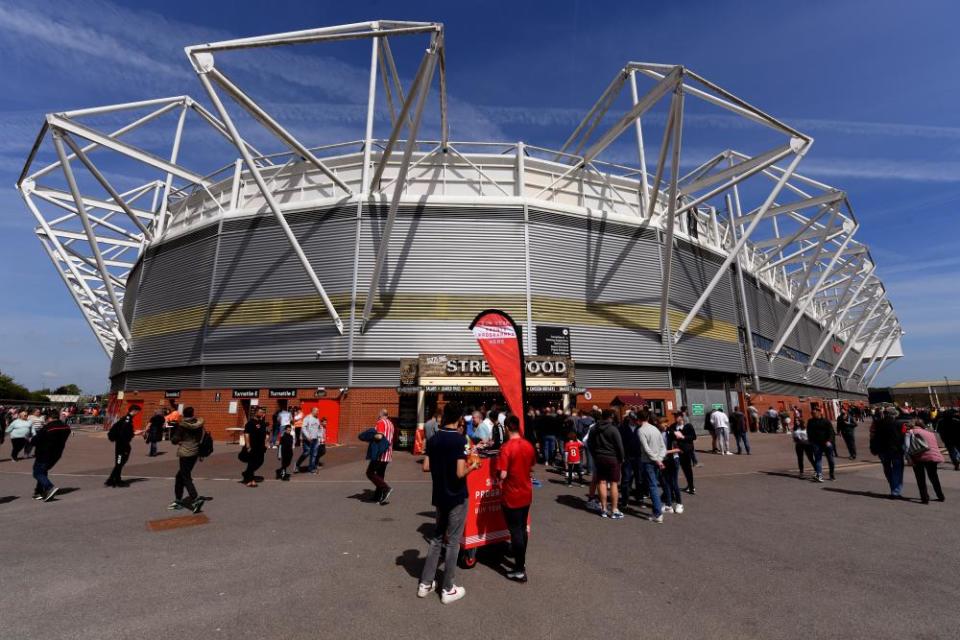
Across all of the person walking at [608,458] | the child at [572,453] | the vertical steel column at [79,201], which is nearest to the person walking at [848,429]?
the child at [572,453]

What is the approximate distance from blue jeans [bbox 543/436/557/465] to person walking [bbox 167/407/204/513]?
8852mm

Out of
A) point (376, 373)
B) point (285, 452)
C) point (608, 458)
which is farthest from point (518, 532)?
point (376, 373)

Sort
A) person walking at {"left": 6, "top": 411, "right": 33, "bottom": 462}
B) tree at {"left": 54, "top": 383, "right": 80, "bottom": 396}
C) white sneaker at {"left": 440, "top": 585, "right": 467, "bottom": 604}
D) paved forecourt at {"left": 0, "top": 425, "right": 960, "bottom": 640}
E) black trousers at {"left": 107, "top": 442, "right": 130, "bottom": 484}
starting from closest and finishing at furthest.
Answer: paved forecourt at {"left": 0, "top": 425, "right": 960, "bottom": 640}, white sneaker at {"left": 440, "top": 585, "right": 467, "bottom": 604}, black trousers at {"left": 107, "top": 442, "right": 130, "bottom": 484}, person walking at {"left": 6, "top": 411, "right": 33, "bottom": 462}, tree at {"left": 54, "top": 383, "right": 80, "bottom": 396}

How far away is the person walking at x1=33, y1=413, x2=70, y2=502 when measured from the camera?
27.3 ft

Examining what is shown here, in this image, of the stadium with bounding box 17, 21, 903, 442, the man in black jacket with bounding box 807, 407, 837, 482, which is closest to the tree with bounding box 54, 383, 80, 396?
the stadium with bounding box 17, 21, 903, 442

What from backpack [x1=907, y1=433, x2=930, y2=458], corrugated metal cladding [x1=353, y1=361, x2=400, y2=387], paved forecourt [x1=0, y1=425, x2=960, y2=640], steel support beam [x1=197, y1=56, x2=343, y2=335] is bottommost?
paved forecourt [x1=0, y1=425, x2=960, y2=640]

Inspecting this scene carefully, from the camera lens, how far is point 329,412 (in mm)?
20156

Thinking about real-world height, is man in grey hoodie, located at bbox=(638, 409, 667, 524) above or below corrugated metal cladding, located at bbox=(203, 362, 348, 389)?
below

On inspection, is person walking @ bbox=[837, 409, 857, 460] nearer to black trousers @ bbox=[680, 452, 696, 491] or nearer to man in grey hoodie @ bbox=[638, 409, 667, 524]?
black trousers @ bbox=[680, 452, 696, 491]

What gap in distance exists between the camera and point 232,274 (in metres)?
22.8

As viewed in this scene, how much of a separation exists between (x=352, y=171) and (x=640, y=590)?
24.4 m

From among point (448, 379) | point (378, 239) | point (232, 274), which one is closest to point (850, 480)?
point (448, 379)

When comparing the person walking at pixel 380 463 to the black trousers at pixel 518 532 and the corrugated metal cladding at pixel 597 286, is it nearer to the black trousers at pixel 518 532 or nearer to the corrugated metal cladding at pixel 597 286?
the black trousers at pixel 518 532

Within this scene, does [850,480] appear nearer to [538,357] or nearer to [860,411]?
[538,357]
